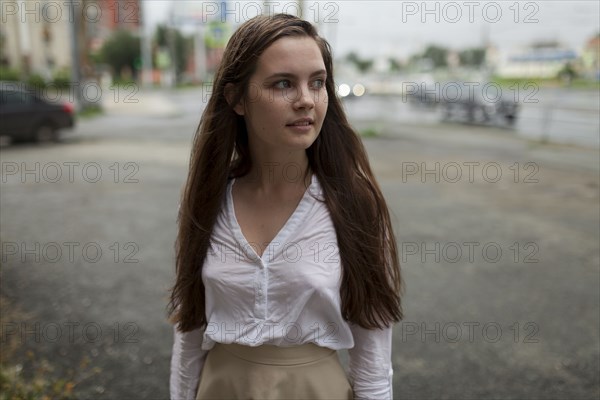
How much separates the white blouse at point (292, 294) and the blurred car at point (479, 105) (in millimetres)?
17394

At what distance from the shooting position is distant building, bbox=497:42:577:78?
23.9 meters

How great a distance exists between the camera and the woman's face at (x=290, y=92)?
1.42 meters

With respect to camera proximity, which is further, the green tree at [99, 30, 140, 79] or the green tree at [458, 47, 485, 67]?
the green tree at [99, 30, 140, 79]

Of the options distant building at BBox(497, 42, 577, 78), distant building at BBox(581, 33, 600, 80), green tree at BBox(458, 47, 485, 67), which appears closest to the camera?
distant building at BBox(497, 42, 577, 78)

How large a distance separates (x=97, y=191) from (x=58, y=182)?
3.71 feet

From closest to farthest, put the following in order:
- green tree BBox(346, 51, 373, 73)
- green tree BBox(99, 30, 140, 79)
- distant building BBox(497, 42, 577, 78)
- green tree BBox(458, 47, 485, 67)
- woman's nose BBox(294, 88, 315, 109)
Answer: woman's nose BBox(294, 88, 315, 109) → distant building BBox(497, 42, 577, 78) → green tree BBox(458, 47, 485, 67) → green tree BBox(99, 30, 140, 79) → green tree BBox(346, 51, 373, 73)

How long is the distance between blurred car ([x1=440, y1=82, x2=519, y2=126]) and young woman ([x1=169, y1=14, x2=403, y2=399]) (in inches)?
681

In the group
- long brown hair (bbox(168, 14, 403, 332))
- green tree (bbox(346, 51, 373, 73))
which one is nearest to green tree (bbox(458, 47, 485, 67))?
green tree (bbox(346, 51, 373, 73))

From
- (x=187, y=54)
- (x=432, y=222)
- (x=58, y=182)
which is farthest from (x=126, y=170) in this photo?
(x=187, y=54)

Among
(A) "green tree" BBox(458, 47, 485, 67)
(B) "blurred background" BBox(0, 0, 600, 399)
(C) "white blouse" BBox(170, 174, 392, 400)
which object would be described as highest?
(A) "green tree" BBox(458, 47, 485, 67)

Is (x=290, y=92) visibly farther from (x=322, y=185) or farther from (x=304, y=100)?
(x=322, y=185)

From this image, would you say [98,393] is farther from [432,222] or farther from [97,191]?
[97,191]

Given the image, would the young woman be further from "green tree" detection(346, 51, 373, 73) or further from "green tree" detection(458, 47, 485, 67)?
"green tree" detection(346, 51, 373, 73)

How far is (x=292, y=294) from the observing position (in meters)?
1.50
